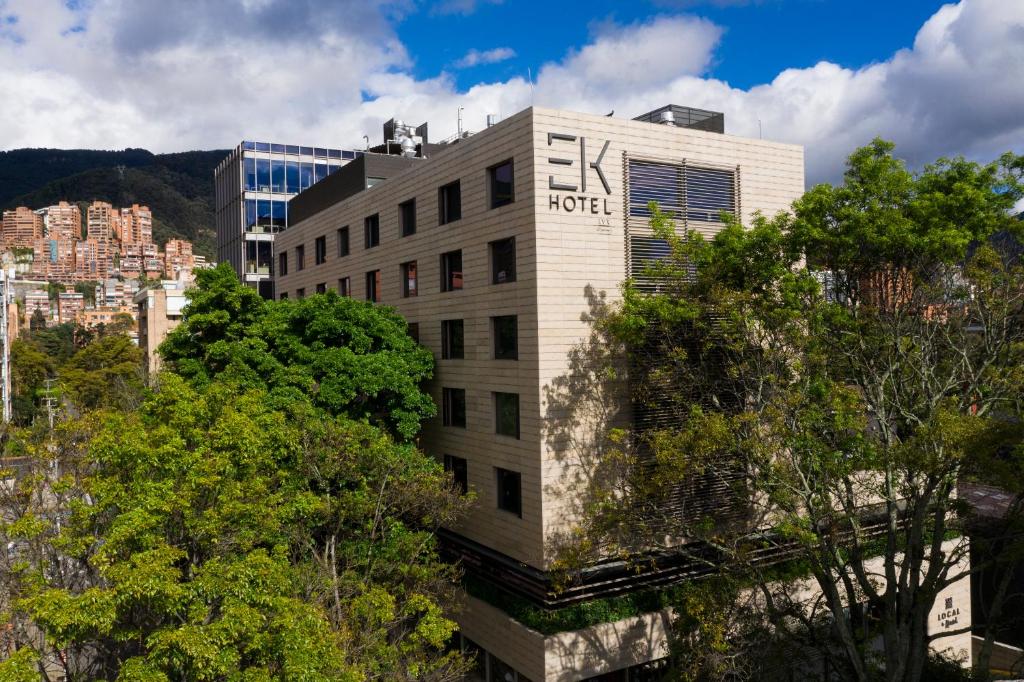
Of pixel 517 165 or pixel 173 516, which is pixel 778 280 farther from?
pixel 173 516

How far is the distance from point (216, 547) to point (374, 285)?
1910 cm

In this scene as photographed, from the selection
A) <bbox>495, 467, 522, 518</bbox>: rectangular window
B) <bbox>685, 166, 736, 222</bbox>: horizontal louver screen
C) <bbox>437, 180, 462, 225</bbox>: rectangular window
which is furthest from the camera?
<bbox>437, 180, 462, 225</bbox>: rectangular window

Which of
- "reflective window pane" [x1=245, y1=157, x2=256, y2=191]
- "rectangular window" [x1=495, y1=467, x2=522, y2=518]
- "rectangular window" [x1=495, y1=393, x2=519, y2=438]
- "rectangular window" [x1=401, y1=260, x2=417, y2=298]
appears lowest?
"rectangular window" [x1=495, y1=467, x2=522, y2=518]

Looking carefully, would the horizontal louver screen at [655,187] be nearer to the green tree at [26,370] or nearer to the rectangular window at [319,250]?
the rectangular window at [319,250]

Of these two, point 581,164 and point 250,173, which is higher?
point 250,173

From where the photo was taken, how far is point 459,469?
27234 millimetres

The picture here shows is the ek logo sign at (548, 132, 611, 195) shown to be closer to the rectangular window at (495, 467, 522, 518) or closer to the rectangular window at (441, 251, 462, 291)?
the rectangular window at (441, 251, 462, 291)

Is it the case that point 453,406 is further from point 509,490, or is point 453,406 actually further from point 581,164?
point 581,164

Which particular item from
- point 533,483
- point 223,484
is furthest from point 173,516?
point 533,483

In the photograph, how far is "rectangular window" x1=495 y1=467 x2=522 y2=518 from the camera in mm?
23938

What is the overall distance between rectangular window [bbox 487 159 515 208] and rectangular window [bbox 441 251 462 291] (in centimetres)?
345

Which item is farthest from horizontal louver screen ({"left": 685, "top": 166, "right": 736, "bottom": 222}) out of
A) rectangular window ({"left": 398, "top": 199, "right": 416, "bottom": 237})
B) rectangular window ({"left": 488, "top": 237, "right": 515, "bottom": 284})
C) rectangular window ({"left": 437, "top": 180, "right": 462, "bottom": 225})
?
rectangular window ({"left": 398, "top": 199, "right": 416, "bottom": 237})

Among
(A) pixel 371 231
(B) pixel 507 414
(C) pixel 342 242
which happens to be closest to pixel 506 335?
(B) pixel 507 414

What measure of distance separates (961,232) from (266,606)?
63.5 ft
